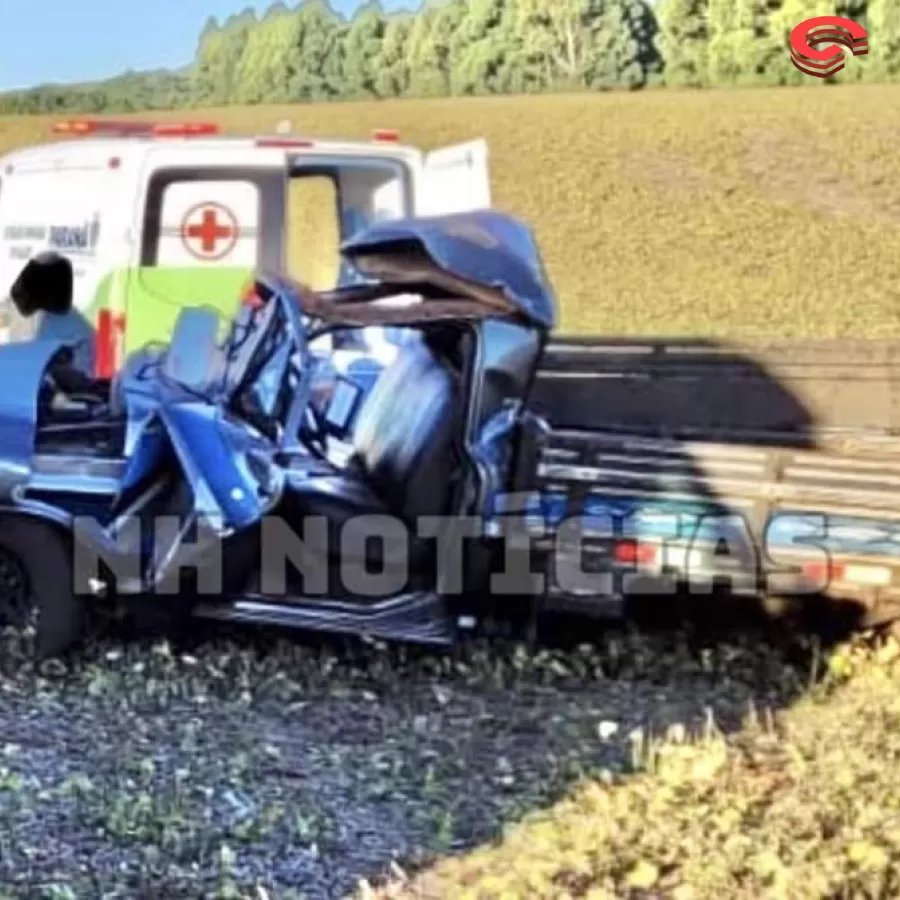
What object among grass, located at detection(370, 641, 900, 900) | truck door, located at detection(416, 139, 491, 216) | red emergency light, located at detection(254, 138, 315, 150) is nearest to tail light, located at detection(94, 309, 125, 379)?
red emergency light, located at detection(254, 138, 315, 150)

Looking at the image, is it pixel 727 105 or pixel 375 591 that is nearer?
pixel 375 591

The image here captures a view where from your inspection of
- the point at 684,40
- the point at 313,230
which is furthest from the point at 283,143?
the point at 684,40

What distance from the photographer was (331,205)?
9.23 meters

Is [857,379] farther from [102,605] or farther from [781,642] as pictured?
[102,605]

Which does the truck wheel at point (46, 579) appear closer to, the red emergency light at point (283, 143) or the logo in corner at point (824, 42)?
the red emergency light at point (283, 143)

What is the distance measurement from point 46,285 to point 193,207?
68 cm

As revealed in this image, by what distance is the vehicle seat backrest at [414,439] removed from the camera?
23.1 ft

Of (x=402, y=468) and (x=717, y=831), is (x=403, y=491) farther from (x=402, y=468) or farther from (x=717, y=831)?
(x=717, y=831)

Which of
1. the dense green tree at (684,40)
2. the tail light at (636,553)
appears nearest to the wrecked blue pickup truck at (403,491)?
the tail light at (636,553)

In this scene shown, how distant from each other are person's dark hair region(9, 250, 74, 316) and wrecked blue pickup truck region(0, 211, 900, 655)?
1.35 meters

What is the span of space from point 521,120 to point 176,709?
1010 inches

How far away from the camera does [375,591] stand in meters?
6.93

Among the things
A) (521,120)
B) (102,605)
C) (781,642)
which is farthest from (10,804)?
(521,120)

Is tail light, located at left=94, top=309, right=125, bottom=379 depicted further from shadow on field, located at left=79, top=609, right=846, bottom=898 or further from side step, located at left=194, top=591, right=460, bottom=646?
side step, located at left=194, top=591, right=460, bottom=646
